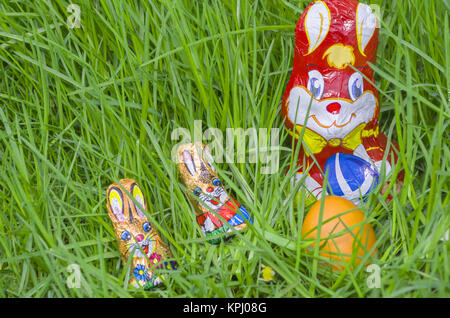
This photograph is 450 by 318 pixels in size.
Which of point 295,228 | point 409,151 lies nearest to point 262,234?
point 295,228

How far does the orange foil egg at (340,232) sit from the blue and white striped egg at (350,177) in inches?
3.9

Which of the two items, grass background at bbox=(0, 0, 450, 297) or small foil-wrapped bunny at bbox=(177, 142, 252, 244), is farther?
small foil-wrapped bunny at bbox=(177, 142, 252, 244)

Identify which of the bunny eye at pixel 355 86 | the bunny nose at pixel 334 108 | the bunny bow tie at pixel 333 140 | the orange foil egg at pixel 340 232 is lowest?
the orange foil egg at pixel 340 232

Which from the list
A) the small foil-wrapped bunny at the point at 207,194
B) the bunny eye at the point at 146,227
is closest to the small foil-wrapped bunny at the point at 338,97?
the small foil-wrapped bunny at the point at 207,194

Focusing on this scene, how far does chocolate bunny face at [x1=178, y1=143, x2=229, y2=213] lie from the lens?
120 cm

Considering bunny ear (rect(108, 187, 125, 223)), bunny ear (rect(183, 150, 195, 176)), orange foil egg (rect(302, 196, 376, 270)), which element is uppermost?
bunny ear (rect(183, 150, 195, 176))

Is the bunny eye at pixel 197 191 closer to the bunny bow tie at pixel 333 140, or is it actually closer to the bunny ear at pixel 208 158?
the bunny ear at pixel 208 158

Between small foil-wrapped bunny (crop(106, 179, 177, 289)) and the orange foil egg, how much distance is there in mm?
336

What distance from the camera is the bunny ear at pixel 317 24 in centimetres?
114

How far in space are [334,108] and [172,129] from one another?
1.48 ft

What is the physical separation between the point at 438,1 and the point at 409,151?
45cm

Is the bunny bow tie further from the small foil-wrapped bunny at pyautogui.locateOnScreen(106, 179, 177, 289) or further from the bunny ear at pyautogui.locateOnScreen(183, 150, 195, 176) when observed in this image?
the small foil-wrapped bunny at pyautogui.locateOnScreen(106, 179, 177, 289)

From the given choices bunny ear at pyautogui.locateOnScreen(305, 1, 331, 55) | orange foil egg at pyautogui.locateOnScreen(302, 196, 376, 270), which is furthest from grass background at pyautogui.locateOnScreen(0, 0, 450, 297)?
bunny ear at pyautogui.locateOnScreen(305, 1, 331, 55)

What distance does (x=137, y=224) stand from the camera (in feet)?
3.71
